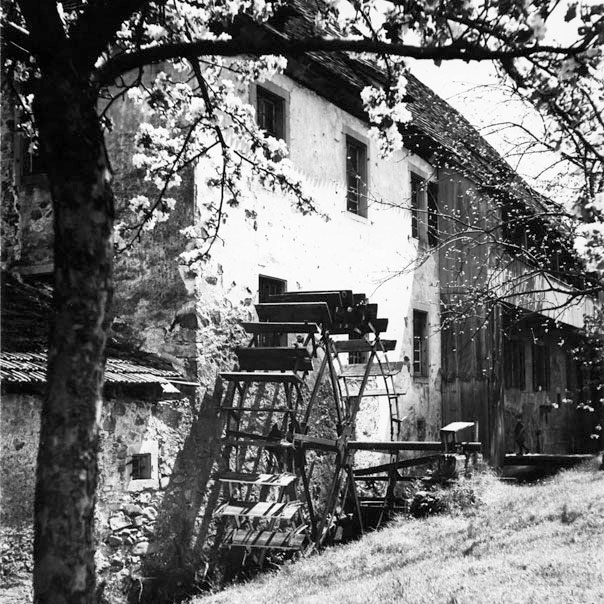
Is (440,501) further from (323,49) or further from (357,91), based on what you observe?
(323,49)

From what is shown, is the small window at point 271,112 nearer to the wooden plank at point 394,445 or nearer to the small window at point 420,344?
the wooden plank at point 394,445

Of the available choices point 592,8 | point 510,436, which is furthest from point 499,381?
point 592,8

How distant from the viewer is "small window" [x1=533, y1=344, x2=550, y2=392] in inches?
890

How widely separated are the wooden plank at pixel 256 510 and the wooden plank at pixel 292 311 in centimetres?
209

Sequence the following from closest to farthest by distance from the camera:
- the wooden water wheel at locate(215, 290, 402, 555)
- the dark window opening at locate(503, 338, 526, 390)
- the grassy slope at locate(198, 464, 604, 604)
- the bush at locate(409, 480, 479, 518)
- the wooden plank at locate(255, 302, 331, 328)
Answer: the grassy slope at locate(198, 464, 604, 604) → the wooden water wheel at locate(215, 290, 402, 555) → the wooden plank at locate(255, 302, 331, 328) → the bush at locate(409, 480, 479, 518) → the dark window opening at locate(503, 338, 526, 390)

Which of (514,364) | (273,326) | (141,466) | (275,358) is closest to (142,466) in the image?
(141,466)

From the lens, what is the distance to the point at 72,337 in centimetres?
395

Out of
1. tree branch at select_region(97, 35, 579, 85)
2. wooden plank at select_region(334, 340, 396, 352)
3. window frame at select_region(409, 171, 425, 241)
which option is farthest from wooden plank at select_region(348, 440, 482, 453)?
tree branch at select_region(97, 35, 579, 85)

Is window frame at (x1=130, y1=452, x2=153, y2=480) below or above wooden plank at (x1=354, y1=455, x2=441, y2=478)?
above

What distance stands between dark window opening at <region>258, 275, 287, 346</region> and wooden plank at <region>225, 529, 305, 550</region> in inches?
92.2

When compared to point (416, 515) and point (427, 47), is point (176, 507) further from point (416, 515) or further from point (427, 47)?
point (427, 47)

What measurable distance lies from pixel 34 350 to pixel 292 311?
3243 millimetres

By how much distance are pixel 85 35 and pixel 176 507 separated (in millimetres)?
5808

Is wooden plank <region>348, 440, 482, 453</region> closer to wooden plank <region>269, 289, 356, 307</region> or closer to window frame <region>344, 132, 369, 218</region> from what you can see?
wooden plank <region>269, 289, 356, 307</region>
